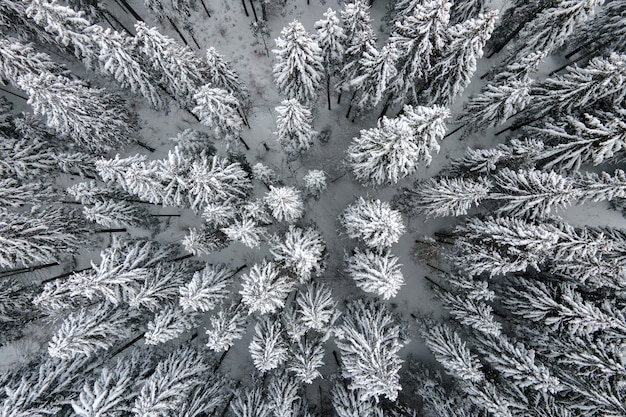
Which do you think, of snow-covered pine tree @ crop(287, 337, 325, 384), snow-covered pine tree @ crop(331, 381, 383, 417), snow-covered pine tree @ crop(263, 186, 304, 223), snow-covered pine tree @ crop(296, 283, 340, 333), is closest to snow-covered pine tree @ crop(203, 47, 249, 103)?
snow-covered pine tree @ crop(263, 186, 304, 223)

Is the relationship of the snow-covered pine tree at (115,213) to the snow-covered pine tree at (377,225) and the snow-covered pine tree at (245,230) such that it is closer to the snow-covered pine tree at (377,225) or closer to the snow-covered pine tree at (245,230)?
the snow-covered pine tree at (245,230)

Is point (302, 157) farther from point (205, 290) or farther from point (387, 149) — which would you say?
point (205, 290)

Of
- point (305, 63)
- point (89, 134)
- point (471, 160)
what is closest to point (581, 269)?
point (471, 160)

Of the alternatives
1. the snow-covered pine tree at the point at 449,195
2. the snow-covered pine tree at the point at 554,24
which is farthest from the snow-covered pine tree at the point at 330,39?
the snow-covered pine tree at the point at 554,24

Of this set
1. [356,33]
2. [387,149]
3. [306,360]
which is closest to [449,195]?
[387,149]

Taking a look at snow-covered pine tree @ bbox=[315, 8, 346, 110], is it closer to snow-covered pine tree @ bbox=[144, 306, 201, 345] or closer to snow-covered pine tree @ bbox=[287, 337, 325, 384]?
snow-covered pine tree @ bbox=[287, 337, 325, 384]
